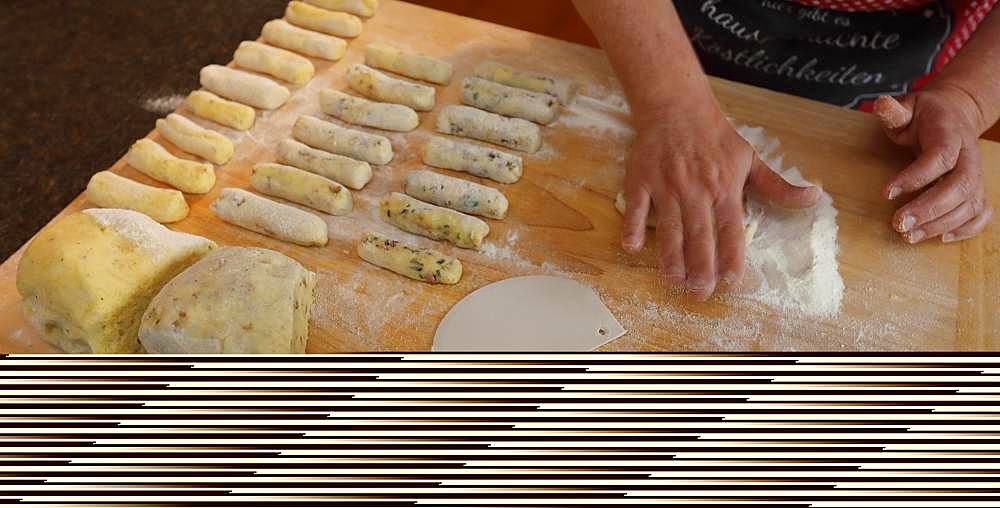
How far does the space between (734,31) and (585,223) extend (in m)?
0.67

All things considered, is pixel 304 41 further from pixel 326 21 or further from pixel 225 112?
pixel 225 112

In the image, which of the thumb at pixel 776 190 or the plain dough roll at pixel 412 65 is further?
the plain dough roll at pixel 412 65

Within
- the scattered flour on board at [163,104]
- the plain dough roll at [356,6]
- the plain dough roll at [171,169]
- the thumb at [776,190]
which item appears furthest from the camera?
the scattered flour on board at [163,104]

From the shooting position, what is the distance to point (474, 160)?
69.3 inches

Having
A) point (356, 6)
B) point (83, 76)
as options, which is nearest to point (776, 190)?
point (356, 6)

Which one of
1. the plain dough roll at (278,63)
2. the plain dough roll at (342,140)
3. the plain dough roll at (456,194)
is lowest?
the plain dough roll at (456,194)

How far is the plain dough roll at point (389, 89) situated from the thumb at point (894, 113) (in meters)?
0.94

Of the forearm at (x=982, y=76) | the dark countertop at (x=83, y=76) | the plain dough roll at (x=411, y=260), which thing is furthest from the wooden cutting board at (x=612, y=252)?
the dark countertop at (x=83, y=76)

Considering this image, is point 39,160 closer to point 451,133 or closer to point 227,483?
point 451,133

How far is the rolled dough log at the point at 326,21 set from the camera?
6.68 ft

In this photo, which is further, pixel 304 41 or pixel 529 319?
pixel 304 41

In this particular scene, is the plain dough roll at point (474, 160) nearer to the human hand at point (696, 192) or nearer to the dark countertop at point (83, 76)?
the human hand at point (696, 192)

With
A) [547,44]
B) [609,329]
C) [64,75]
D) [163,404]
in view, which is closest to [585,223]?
[609,329]

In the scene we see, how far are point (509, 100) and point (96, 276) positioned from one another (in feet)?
3.01
